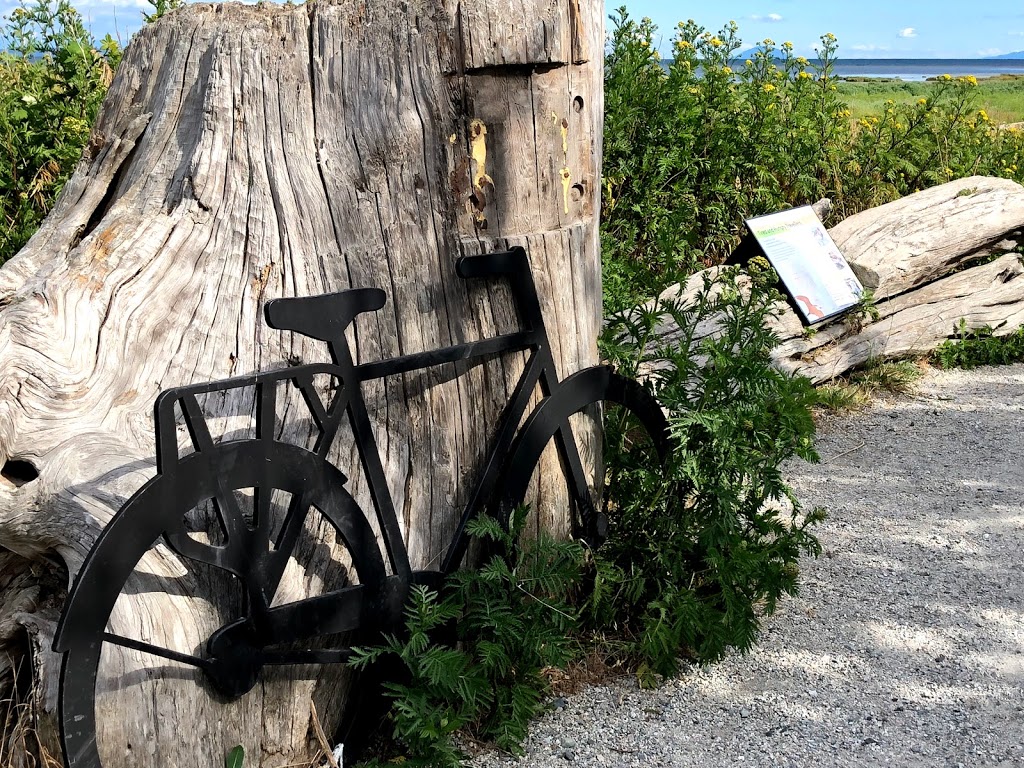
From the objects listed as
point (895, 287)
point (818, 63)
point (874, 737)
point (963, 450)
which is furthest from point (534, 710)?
point (818, 63)

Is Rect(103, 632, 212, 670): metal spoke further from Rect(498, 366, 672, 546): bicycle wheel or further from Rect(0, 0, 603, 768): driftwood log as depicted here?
Rect(498, 366, 672, 546): bicycle wheel

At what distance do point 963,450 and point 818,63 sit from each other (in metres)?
3.62

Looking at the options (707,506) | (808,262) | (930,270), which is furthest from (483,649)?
(930,270)

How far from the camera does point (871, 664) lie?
3182 millimetres

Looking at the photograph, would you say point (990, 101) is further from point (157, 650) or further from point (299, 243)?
point (157, 650)

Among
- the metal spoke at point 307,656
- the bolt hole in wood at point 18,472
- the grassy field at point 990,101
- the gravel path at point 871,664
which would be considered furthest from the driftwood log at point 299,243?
the grassy field at point 990,101

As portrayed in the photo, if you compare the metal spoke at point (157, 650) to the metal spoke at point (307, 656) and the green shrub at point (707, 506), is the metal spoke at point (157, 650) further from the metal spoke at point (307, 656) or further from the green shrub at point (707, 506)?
the green shrub at point (707, 506)

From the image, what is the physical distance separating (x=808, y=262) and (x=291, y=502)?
398 centimetres

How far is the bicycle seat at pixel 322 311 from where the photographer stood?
2.33 m

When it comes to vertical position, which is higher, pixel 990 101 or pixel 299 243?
pixel 990 101

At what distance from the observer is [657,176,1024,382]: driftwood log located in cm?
598

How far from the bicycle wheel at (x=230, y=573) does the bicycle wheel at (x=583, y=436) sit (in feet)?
1.78

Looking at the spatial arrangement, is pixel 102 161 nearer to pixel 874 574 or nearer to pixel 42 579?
pixel 42 579

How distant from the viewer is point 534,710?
2787 mm
